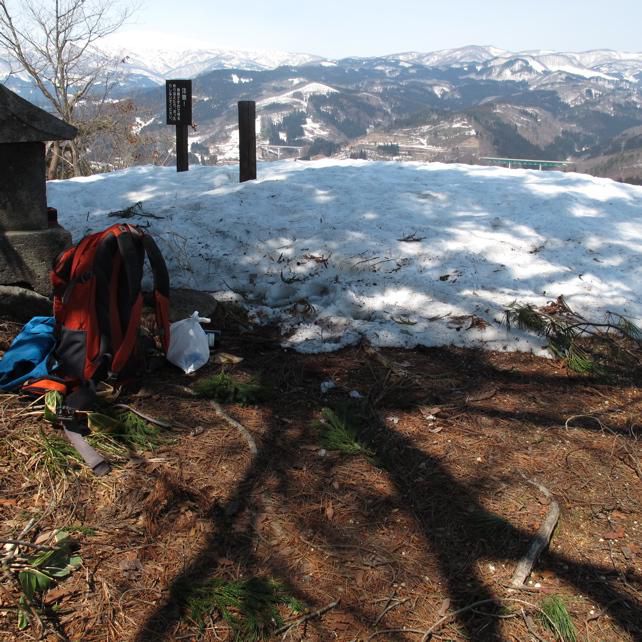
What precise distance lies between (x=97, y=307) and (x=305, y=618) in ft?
6.86

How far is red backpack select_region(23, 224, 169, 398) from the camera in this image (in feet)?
10.9

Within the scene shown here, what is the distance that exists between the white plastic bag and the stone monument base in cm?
113

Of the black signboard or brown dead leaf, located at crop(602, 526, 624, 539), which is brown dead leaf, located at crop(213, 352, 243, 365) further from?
the black signboard

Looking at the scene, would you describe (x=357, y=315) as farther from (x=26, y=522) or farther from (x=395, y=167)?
(x=395, y=167)

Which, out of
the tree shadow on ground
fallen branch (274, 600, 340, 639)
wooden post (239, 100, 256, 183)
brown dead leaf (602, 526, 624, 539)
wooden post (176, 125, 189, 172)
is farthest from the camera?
wooden post (176, 125, 189, 172)

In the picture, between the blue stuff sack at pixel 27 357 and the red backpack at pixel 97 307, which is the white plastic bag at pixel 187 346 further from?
the blue stuff sack at pixel 27 357

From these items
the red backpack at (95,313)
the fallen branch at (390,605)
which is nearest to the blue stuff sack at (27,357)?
the red backpack at (95,313)

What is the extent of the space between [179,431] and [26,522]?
93 cm

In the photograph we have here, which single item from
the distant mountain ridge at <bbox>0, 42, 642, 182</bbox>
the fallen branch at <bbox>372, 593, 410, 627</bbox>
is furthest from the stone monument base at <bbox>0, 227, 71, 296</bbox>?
the distant mountain ridge at <bbox>0, 42, 642, 182</bbox>

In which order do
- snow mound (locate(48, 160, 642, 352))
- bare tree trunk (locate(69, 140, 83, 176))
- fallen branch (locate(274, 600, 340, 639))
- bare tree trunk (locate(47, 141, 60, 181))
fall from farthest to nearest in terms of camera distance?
bare tree trunk (locate(69, 140, 83, 176)), bare tree trunk (locate(47, 141, 60, 181)), snow mound (locate(48, 160, 642, 352)), fallen branch (locate(274, 600, 340, 639))

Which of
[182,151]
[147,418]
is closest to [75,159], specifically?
[182,151]

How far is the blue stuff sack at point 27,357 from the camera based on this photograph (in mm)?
3252

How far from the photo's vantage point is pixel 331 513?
8.77 feet

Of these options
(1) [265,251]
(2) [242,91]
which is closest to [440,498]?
(1) [265,251]
